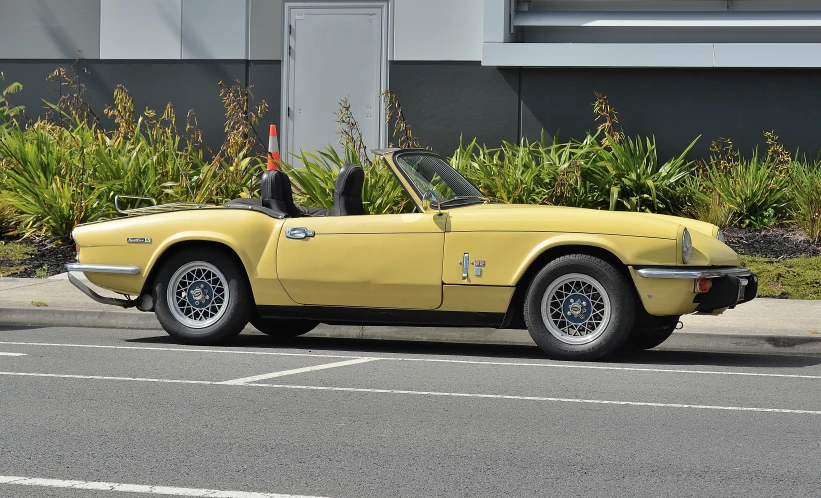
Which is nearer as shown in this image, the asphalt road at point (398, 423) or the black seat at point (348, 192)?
the asphalt road at point (398, 423)

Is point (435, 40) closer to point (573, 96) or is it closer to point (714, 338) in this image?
point (573, 96)

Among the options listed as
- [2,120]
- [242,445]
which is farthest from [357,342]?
[2,120]

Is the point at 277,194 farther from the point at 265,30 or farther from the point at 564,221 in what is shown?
the point at 265,30

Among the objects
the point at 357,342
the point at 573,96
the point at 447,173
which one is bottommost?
the point at 357,342

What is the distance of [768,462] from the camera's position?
5285 mm

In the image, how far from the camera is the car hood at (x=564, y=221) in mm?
8094

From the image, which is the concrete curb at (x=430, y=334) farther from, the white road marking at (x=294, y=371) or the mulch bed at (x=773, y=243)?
the mulch bed at (x=773, y=243)

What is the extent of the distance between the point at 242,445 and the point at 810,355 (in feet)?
17.6

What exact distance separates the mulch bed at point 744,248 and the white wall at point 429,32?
16.5 feet

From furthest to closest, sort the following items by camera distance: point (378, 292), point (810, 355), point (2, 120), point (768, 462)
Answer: point (2, 120) → point (810, 355) → point (378, 292) → point (768, 462)

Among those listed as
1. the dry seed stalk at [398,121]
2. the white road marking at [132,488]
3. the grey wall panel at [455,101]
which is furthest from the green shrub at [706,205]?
the white road marking at [132,488]

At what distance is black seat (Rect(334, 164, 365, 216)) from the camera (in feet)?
29.4

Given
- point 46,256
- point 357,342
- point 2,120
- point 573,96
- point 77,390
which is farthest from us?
point 2,120

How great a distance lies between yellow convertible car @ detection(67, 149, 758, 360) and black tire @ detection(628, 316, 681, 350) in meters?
0.02
